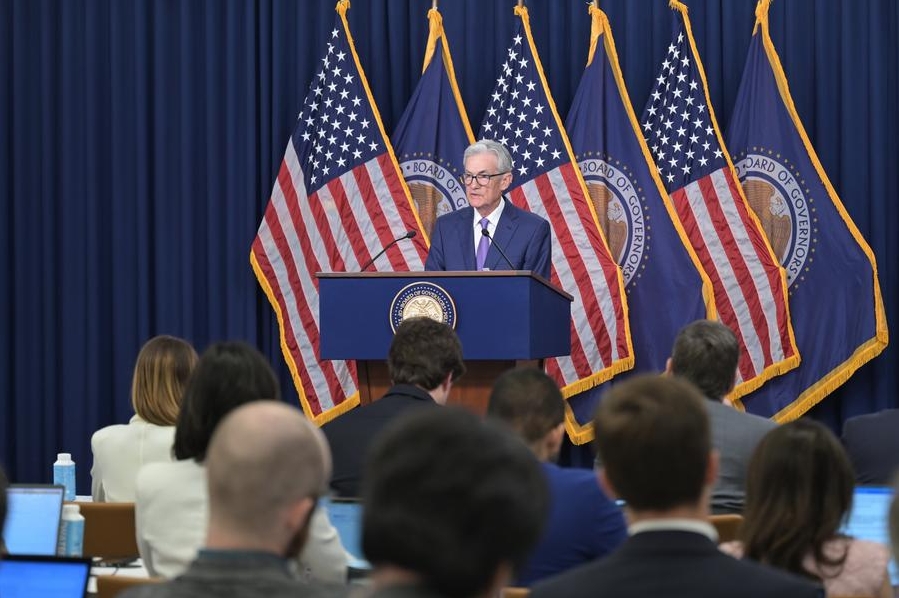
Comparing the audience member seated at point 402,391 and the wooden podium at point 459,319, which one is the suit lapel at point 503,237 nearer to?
the wooden podium at point 459,319

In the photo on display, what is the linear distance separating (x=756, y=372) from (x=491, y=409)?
5.26 metres

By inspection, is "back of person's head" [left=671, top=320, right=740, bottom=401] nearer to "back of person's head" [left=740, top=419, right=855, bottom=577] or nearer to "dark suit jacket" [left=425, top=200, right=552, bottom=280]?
"back of person's head" [left=740, top=419, right=855, bottom=577]

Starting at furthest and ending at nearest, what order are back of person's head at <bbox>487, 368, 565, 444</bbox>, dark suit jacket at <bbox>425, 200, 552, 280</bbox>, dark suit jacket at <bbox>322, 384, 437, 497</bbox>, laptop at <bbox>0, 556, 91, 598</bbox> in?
dark suit jacket at <bbox>425, 200, 552, 280</bbox>
dark suit jacket at <bbox>322, 384, 437, 497</bbox>
back of person's head at <bbox>487, 368, 565, 444</bbox>
laptop at <bbox>0, 556, 91, 598</bbox>

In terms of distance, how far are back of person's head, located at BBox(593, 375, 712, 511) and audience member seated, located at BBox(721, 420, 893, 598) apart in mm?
696

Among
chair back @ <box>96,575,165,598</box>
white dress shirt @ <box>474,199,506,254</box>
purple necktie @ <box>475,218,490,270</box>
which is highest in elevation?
white dress shirt @ <box>474,199,506,254</box>

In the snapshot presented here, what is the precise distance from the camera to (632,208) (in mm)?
8234

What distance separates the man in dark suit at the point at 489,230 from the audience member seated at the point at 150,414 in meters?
2.42

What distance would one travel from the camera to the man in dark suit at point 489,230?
20.4 feet

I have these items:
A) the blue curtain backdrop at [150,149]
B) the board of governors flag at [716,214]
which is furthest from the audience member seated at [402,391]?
the blue curtain backdrop at [150,149]

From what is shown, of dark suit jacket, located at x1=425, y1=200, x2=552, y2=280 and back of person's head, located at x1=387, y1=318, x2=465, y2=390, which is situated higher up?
dark suit jacket, located at x1=425, y1=200, x2=552, y2=280

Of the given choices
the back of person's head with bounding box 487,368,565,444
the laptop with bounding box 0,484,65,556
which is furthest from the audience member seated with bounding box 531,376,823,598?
the laptop with bounding box 0,484,65,556

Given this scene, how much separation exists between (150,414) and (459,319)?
5.55 feet

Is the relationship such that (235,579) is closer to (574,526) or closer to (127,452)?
(574,526)

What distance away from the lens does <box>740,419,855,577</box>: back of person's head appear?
2.46 meters
